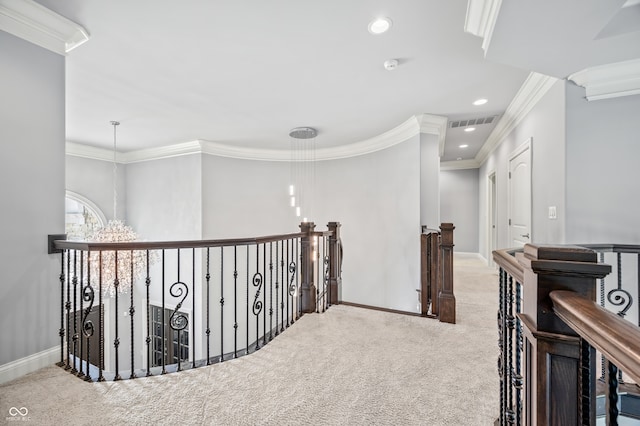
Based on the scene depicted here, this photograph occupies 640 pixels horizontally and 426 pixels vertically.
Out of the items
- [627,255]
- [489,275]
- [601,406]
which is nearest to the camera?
[601,406]

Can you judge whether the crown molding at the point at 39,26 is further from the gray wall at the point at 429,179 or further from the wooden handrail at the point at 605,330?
the gray wall at the point at 429,179

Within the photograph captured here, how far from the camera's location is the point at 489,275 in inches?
219

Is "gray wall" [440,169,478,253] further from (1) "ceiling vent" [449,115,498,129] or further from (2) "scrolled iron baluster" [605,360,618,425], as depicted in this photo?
(2) "scrolled iron baluster" [605,360,618,425]

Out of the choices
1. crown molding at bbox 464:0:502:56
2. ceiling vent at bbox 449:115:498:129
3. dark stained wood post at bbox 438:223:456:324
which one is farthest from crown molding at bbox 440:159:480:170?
crown molding at bbox 464:0:502:56

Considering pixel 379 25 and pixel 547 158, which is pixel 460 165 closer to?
pixel 547 158

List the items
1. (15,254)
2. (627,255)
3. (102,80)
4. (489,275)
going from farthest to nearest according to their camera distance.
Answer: (489,275), (102,80), (627,255), (15,254)

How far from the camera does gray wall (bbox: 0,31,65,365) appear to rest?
1959 mm

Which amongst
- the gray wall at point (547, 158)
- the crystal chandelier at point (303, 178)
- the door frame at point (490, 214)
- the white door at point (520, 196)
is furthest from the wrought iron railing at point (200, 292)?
the door frame at point (490, 214)

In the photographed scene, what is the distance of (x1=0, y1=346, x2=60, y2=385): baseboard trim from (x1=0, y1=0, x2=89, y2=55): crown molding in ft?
7.38

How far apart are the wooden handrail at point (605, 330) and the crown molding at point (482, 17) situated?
6.06 feet

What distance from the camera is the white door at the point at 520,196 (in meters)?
3.57

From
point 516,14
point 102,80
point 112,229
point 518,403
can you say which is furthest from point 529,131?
point 112,229

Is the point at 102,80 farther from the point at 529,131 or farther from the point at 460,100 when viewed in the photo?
the point at 529,131

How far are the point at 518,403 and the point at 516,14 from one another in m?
2.07
